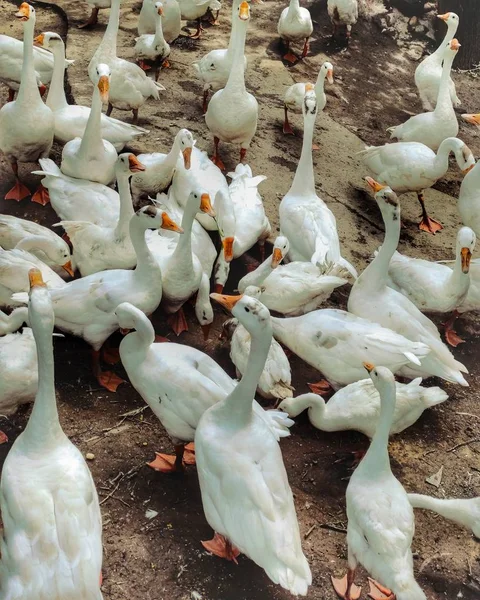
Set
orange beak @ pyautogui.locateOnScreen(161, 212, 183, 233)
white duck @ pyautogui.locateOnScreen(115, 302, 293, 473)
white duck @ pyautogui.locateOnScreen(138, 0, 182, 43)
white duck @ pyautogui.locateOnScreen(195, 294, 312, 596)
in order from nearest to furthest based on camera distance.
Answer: white duck @ pyautogui.locateOnScreen(195, 294, 312, 596)
white duck @ pyautogui.locateOnScreen(115, 302, 293, 473)
orange beak @ pyautogui.locateOnScreen(161, 212, 183, 233)
white duck @ pyautogui.locateOnScreen(138, 0, 182, 43)

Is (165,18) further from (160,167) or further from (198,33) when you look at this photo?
(160,167)

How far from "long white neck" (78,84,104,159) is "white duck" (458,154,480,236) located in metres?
3.40

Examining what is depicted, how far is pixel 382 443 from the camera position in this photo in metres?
4.34

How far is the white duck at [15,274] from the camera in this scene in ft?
17.9

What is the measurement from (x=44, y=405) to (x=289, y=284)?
7.82 feet


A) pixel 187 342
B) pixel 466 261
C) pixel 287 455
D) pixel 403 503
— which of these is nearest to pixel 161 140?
pixel 187 342

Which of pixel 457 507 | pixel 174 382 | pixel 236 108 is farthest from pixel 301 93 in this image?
pixel 457 507

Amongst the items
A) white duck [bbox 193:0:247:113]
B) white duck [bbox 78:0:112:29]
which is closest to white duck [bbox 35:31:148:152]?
white duck [bbox 193:0:247:113]

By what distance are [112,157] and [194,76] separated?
3.11 m

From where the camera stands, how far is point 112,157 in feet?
22.4

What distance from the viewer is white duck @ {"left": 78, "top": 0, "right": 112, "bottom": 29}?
9.93 meters

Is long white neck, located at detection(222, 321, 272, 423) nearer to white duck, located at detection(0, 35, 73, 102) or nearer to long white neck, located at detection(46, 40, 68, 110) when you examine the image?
long white neck, located at detection(46, 40, 68, 110)

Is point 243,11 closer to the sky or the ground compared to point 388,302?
closer to the sky

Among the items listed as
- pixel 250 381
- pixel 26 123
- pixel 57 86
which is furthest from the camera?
pixel 57 86
